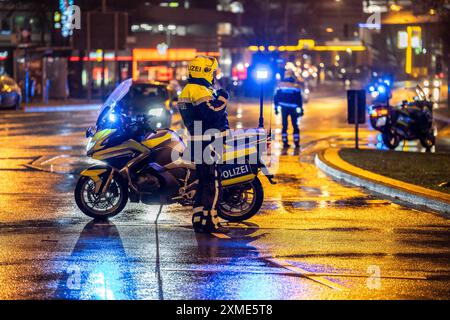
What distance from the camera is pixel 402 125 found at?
23.9 meters

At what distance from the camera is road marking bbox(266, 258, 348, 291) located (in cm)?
827

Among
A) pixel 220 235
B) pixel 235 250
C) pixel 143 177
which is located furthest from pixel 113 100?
pixel 235 250

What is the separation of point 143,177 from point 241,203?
1185mm

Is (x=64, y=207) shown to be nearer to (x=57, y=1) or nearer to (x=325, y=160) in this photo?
(x=325, y=160)

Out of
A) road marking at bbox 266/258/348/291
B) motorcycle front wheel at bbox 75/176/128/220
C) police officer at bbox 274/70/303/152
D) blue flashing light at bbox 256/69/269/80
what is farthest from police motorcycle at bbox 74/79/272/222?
police officer at bbox 274/70/303/152

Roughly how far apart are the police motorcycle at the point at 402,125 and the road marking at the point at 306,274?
14666 millimetres

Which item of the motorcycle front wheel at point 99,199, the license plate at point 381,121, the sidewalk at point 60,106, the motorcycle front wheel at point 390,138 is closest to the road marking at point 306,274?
the motorcycle front wheel at point 99,199

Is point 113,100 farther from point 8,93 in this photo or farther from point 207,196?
point 8,93

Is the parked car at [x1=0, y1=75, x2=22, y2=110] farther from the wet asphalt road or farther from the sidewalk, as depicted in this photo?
the wet asphalt road

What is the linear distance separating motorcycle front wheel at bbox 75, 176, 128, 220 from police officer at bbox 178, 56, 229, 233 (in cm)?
105

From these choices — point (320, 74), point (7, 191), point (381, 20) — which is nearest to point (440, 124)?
point (381, 20)
